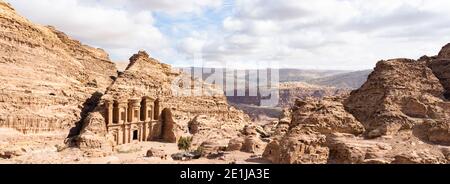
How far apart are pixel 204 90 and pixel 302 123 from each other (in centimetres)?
3591

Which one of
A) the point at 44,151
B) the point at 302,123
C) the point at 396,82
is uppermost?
the point at 396,82

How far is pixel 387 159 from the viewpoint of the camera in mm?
31328

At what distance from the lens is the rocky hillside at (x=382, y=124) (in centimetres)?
3250

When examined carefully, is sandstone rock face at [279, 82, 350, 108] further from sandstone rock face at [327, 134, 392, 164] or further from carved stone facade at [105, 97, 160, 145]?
sandstone rock face at [327, 134, 392, 164]

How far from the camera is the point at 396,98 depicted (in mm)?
38500

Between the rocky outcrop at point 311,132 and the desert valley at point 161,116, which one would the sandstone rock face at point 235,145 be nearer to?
the desert valley at point 161,116

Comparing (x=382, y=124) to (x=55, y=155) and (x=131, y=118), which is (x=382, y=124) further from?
(x=131, y=118)

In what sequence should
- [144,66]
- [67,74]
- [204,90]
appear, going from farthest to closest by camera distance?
[204,90], [144,66], [67,74]

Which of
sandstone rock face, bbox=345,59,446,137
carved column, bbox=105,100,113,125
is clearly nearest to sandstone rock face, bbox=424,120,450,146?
sandstone rock face, bbox=345,59,446,137

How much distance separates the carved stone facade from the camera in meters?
50.7

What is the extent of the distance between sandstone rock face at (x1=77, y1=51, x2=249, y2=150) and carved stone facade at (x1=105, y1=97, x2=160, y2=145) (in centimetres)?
67

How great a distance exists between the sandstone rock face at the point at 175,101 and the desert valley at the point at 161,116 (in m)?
0.19
